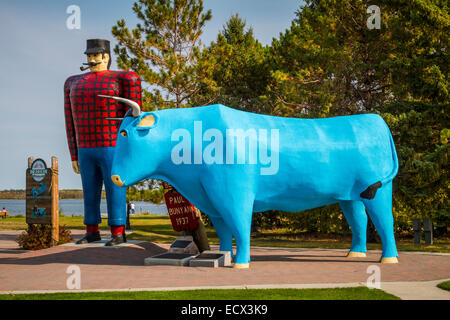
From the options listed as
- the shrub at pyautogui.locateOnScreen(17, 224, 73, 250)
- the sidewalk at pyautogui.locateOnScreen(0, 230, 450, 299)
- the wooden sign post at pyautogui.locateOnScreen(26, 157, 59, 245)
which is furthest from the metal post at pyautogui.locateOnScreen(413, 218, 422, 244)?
the shrub at pyautogui.locateOnScreen(17, 224, 73, 250)

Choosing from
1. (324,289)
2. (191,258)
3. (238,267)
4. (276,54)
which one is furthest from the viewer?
(276,54)

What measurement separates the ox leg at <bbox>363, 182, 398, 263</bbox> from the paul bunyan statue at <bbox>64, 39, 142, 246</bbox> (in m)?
4.98

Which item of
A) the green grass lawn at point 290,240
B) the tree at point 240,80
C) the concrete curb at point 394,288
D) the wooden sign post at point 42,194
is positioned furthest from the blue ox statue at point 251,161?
the tree at point 240,80

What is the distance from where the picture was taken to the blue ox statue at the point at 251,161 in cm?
771

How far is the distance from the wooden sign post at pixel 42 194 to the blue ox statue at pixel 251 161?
376 centimetres

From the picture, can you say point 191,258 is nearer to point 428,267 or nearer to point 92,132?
point 92,132

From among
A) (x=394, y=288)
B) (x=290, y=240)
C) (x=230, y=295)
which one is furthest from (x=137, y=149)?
(x=290, y=240)

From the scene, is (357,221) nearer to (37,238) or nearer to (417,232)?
(417,232)

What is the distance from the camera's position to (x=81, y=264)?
27.3 feet

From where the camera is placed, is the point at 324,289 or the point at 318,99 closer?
the point at 324,289

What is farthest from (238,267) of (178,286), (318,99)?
(318,99)

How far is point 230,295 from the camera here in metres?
5.53

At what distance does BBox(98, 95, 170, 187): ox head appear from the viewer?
7.68m

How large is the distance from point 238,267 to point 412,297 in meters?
2.98
